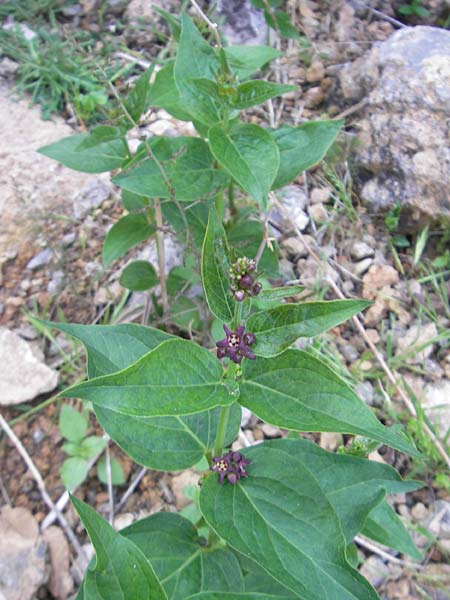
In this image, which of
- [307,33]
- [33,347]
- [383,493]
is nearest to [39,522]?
[33,347]

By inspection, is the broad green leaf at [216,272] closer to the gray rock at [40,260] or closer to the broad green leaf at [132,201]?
the broad green leaf at [132,201]

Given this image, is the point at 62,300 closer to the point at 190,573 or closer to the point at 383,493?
the point at 190,573

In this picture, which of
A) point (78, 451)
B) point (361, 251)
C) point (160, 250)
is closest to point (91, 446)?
point (78, 451)

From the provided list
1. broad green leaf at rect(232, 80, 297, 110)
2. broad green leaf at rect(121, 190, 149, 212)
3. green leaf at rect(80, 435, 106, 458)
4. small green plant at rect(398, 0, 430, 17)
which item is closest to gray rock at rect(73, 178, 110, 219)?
broad green leaf at rect(121, 190, 149, 212)

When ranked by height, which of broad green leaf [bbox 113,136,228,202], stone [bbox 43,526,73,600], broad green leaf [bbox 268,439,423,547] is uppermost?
broad green leaf [bbox 113,136,228,202]

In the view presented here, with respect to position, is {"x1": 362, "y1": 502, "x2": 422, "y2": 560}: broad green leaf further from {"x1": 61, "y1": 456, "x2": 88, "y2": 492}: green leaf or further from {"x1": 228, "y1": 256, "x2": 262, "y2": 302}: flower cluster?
{"x1": 61, "y1": 456, "x2": 88, "y2": 492}: green leaf

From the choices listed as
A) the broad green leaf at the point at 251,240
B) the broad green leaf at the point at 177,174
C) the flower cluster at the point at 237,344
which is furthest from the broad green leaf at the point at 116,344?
the broad green leaf at the point at 251,240

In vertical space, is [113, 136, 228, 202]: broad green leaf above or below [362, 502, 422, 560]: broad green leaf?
above

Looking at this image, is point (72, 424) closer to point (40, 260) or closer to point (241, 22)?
point (40, 260)
